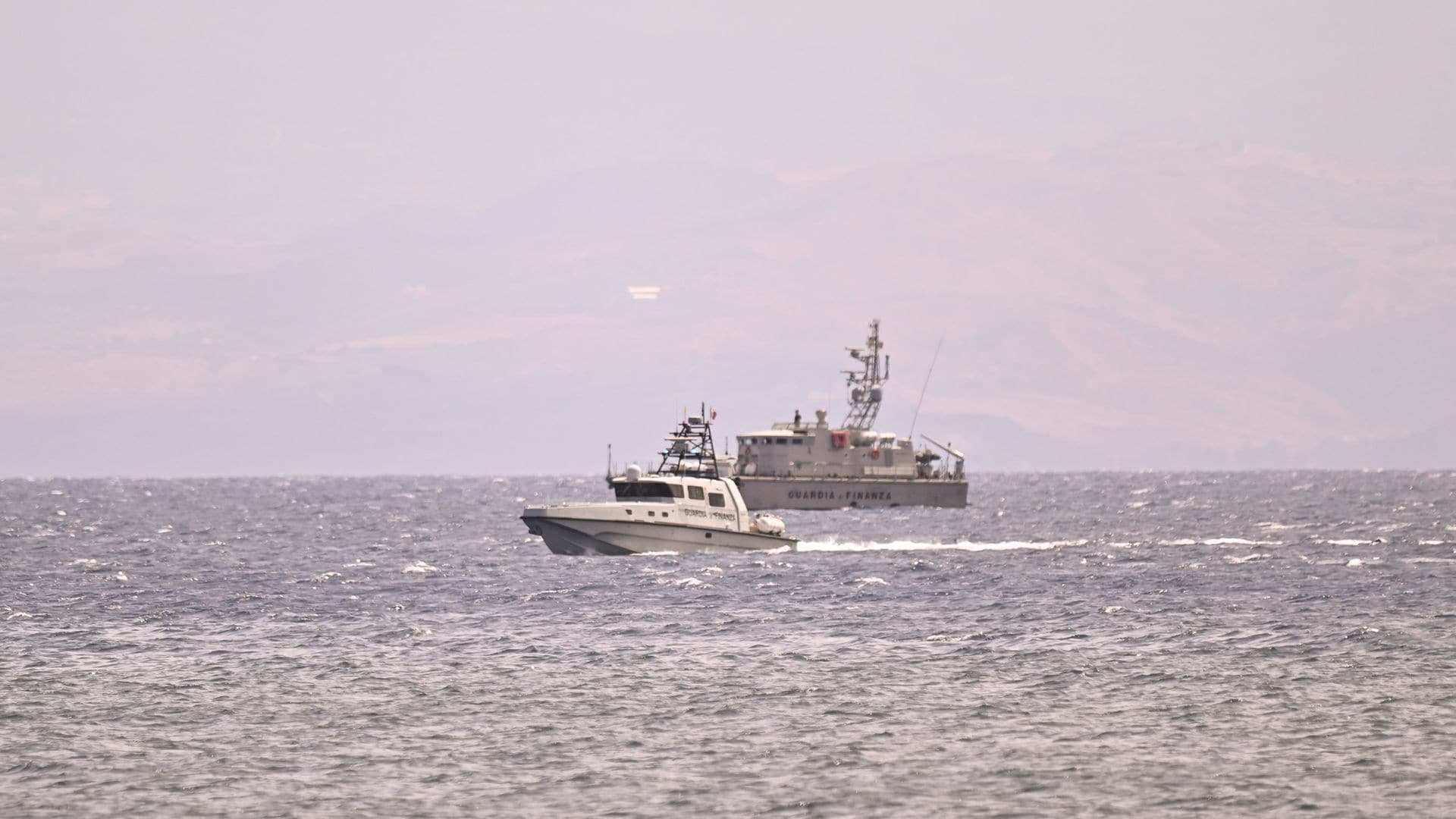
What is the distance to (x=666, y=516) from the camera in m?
63.9

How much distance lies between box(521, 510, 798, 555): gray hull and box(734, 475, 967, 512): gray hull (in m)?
53.7

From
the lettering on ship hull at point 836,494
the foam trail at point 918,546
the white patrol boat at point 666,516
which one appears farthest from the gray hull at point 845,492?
the white patrol boat at point 666,516

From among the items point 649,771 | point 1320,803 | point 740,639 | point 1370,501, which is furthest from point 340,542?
point 1370,501

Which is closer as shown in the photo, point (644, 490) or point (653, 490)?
point (653, 490)

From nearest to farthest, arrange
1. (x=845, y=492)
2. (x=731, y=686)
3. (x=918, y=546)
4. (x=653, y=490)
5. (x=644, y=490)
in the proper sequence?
(x=731, y=686)
(x=653, y=490)
(x=644, y=490)
(x=918, y=546)
(x=845, y=492)

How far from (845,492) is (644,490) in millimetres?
60529

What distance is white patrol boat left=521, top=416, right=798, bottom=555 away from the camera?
63.5 metres

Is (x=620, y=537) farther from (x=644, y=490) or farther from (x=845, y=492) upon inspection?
(x=845, y=492)

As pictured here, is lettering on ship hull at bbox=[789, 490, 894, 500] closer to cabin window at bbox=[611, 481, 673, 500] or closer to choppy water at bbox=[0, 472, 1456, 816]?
choppy water at bbox=[0, 472, 1456, 816]

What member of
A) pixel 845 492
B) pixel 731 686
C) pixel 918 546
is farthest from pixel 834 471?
pixel 731 686

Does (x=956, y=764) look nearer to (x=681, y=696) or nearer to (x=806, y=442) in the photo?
(x=681, y=696)

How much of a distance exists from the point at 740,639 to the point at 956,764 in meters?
14.7

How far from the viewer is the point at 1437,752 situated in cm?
2719

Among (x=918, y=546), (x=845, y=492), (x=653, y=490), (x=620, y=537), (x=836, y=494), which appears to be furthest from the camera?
(x=845, y=492)
